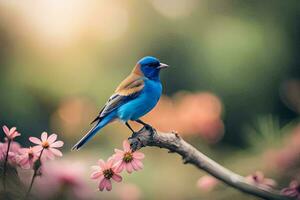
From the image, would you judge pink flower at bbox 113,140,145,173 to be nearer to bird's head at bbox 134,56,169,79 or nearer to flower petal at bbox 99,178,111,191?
flower petal at bbox 99,178,111,191

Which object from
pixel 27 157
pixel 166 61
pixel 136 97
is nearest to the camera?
pixel 27 157

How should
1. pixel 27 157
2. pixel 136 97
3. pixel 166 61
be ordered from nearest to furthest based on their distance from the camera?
1. pixel 27 157
2. pixel 136 97
3. pixel 166 61

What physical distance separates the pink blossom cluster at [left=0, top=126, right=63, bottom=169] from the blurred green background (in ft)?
1.90

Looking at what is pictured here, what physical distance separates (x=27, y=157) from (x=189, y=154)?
0.21m

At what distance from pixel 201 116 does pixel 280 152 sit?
0.18m

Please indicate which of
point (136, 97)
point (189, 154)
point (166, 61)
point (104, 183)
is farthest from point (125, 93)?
point (166, 61)

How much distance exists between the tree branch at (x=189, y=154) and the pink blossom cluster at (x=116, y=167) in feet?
0.16

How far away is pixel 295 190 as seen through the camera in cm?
63

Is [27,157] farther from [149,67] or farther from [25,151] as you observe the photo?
[149,67]

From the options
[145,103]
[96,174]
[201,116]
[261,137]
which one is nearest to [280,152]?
[261,137]

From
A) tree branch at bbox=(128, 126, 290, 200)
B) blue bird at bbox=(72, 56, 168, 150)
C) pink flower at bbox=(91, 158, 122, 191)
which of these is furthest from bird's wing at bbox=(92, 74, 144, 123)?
pink flower at bbox=(91, 158, 122, 191)

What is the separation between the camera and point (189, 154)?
2.19ft

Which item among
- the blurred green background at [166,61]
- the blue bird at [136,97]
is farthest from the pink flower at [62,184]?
the blurred green background at [166,61]

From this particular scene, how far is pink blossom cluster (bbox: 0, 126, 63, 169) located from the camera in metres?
0.53
